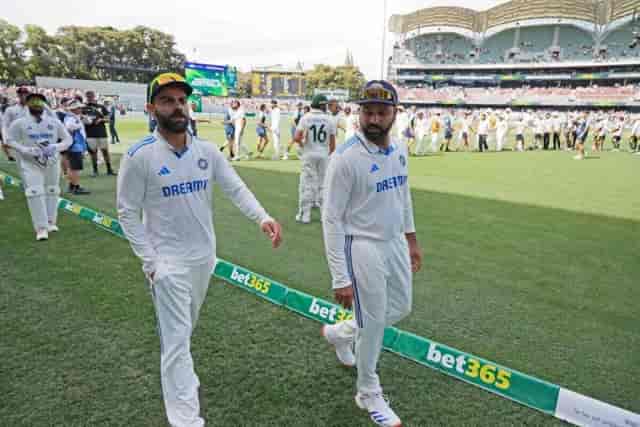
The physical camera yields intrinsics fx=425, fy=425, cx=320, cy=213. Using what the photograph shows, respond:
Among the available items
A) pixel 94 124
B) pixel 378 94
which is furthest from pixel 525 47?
pixel 378 94

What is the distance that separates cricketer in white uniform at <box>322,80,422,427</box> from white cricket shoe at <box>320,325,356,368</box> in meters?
0.55

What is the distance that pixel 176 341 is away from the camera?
2.64 metres

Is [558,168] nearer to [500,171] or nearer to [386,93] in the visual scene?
[500,171]

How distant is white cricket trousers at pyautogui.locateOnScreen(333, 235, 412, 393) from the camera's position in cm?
276

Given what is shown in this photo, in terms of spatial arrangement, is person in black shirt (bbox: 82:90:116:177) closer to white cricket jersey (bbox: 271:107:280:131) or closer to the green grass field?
the green grass field

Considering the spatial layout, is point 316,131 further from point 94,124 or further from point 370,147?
point 94,124

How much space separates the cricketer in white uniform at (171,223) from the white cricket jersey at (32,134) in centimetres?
497

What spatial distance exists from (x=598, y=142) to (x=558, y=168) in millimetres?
10905

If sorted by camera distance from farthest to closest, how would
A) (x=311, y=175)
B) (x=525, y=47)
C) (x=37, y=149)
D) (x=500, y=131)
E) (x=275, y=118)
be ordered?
(x=525, y=47)
(x=500, y=131)
(x=275, y=118)
(x=311, y=175)
(x=37, y=149)

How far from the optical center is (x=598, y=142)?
2441 cm

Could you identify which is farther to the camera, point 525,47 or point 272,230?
point 525,47

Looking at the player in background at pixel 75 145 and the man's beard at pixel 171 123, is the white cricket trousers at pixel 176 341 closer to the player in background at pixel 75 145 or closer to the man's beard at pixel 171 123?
the man's beard at pixel 171 123

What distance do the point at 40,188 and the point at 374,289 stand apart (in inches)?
241

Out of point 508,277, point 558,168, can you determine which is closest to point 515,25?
point 558,168
